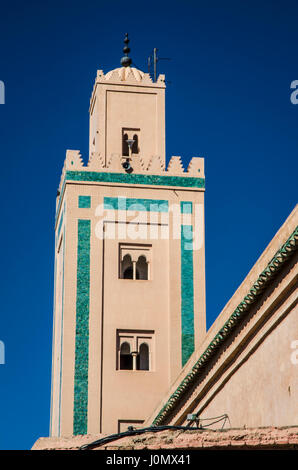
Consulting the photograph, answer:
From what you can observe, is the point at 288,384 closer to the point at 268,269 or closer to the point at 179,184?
the point at 268,269

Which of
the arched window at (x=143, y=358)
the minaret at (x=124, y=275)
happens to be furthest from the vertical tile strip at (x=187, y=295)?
the arched window at (x=143, y=358)

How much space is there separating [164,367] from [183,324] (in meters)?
0.78

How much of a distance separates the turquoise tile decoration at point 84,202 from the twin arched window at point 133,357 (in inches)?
95.6

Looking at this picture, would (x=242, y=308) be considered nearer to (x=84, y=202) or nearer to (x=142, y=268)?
(x=142, y=268)

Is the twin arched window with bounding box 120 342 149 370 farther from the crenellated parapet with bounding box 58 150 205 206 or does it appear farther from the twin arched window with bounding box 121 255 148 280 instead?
the crenellated parapet with bounding box 58 150 205 206

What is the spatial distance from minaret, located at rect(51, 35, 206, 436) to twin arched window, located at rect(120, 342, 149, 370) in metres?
0.02

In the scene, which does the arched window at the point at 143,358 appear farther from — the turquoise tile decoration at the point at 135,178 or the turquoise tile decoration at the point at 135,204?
the turquoise tile decoration at the point at 135,178

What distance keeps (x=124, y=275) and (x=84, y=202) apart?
Answer: 1459 mm

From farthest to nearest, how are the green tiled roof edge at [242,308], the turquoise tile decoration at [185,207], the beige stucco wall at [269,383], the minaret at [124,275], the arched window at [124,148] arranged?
the arched window at [124,148]
the turquoise tile decoration at [185,207]
the minaret at [124,275]
the beige stucco wall at [269,383]
the green tiled roof edge at [242,308]

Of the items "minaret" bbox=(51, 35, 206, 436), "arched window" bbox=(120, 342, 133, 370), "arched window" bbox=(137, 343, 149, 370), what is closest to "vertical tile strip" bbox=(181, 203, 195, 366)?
"minaret" bbox=(51, 35, 206, 436)

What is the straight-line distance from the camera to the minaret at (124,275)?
54.6ft

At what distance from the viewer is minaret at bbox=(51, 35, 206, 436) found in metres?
16.7

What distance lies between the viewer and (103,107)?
18.7m
